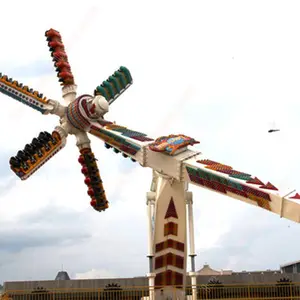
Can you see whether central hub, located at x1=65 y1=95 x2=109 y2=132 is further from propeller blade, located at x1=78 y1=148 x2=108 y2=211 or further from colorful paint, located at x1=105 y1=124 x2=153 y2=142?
propeller blade, located at x1=78 y1=148 x2=108 y2=211

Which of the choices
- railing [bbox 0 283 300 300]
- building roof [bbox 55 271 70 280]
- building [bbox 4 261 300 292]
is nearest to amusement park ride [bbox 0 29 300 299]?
railing [bbox 0 283 300 300]

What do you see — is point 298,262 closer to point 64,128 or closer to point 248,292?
point 248,292

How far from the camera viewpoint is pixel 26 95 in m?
48.9

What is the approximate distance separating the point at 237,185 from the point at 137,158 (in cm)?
971

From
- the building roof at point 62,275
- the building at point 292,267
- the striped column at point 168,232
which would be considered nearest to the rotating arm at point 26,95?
the striped column at point 168,232

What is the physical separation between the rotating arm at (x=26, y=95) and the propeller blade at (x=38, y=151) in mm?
1823

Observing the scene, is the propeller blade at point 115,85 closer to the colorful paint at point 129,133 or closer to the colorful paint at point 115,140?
the colorful paint at point 115,140

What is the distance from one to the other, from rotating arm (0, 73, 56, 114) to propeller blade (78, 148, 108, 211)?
156 inches

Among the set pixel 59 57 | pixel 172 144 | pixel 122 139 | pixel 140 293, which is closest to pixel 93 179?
pixel 122 139

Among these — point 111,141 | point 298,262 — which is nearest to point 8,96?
point 111,141

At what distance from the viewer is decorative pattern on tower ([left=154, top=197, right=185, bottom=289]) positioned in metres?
46.3

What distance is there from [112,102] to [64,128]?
5.26 meters

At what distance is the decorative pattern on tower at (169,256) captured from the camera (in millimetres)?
46312

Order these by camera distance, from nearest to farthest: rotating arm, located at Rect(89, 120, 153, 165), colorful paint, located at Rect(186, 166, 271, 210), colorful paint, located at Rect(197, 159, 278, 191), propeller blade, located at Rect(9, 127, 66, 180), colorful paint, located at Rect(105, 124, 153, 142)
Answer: colorful paint, located at Rect(186, 166, 271, 210)
colorful paint, located at Rect(197, 159, 278, 191)
rotating arm, located at Rect(89, 120, 153, 165)
colorful paint, located at Rect(105, 124, 153, 142)
propeller blade, located at Rect(9, 127, 66, 180)
